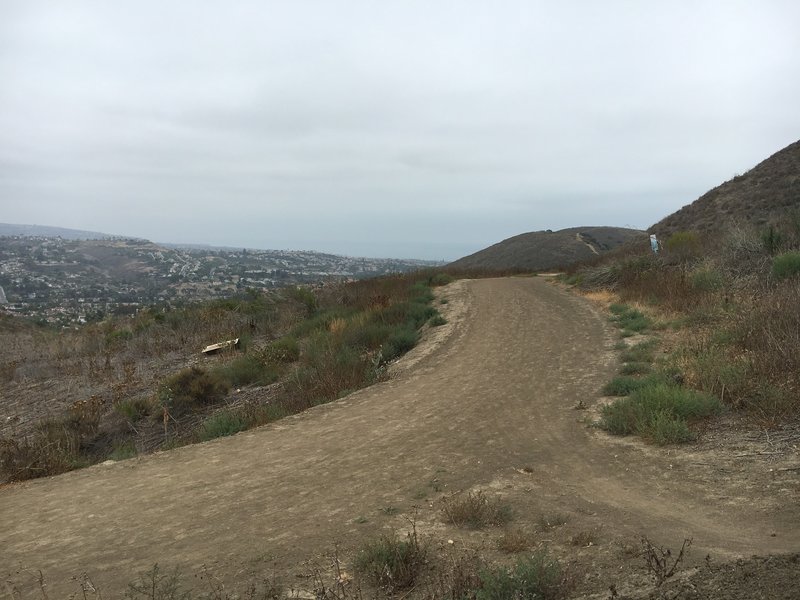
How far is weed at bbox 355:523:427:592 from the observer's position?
326 centimetres

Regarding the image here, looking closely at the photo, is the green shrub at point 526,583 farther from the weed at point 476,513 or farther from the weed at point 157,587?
the weed at point 157,587

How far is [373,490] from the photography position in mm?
4820

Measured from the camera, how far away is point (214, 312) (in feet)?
63.4

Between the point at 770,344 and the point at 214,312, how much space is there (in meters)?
17.2

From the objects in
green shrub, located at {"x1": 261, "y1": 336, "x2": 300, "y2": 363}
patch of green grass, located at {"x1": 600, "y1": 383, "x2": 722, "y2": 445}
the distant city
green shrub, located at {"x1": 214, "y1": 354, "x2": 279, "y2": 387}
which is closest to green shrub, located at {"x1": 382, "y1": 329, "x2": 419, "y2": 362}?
green shrub, located at {"x1": 261, "y1": 336, "x2": 300, "y2": 363}

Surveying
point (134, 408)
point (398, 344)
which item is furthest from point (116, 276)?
point (398, 344)

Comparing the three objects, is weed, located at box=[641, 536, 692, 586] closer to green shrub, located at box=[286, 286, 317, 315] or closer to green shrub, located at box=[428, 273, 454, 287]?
green shrub, located at box=[286, 286, 317, 315]

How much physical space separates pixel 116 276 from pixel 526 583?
68443mm

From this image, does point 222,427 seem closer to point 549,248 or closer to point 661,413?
point 661,413

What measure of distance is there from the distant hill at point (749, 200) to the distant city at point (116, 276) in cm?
1671

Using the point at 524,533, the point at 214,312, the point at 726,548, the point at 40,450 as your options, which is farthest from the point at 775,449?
the point at 214,312

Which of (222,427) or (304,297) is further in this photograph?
(304,297)

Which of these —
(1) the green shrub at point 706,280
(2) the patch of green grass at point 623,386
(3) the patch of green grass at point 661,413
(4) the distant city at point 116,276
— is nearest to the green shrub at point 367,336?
(2) the patch of green grass at point 623,386

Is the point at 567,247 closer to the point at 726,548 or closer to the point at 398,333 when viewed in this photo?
the point at 398,333
